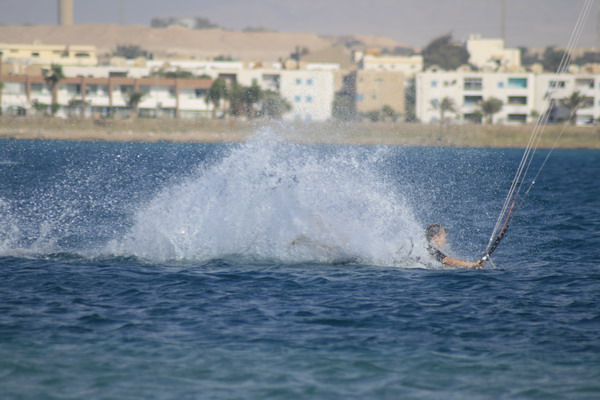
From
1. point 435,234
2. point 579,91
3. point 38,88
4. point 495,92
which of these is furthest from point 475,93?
point 435,234

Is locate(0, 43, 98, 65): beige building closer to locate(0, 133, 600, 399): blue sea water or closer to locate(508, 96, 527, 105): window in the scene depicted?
locate(508, 96, 527, 105): window

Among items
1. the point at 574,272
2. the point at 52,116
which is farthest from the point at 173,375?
the point at 52,116

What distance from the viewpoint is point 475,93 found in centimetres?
12231

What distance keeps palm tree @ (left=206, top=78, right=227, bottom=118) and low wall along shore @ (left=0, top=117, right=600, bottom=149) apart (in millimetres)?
10620

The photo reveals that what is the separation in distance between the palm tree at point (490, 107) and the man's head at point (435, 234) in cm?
10298

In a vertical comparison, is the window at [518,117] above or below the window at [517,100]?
below

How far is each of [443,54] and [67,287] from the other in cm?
18507

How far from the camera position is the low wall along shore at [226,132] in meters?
92.9

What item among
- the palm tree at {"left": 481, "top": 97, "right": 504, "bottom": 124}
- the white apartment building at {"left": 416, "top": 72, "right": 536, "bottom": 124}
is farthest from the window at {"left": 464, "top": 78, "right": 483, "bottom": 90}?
the palm tree at {"left": 481, "top": 97, "right": 504, "bottom": 124}

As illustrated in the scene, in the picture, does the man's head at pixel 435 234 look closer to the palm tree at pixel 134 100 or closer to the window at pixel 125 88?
the palm tree at pixel 134 100

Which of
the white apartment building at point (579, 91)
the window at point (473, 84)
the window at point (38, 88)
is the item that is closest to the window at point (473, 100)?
the window at point (473, 84)

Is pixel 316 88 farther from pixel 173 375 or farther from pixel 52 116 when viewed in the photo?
pixel 173 375

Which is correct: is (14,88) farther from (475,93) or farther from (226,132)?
(475,93)

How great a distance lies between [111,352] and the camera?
10.2m
